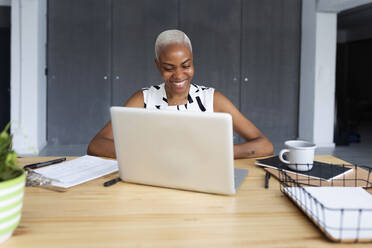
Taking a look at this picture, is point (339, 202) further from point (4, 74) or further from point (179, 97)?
point (4, 74)

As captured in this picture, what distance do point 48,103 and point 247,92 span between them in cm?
289

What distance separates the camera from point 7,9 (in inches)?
208

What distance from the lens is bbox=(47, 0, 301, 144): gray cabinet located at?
16.0 feet

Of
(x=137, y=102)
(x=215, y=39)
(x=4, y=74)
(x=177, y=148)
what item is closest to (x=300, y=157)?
(x=177, y=148)

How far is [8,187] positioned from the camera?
0.65 m

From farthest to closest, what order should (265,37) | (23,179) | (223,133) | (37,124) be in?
(265,37), (37,124), (223,133), (23,179)

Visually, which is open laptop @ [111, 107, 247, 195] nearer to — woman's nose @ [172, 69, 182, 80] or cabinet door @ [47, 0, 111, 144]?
woman's nose @ [172, 69, 182, 80]

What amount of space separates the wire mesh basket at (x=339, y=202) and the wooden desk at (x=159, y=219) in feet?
0.07

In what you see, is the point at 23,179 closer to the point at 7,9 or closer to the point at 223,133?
the point at 223,133

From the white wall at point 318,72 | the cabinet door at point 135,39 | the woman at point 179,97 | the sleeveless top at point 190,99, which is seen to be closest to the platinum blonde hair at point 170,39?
the woman at point 179,97

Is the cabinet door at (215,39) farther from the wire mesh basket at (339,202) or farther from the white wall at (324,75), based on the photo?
the wire mesh basket at (339,202)

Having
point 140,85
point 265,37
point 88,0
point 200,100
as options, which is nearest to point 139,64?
point 140,85

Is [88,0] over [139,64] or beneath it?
over

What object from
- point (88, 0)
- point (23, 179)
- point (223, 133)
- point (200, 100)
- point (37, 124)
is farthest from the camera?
point (88, 0)
